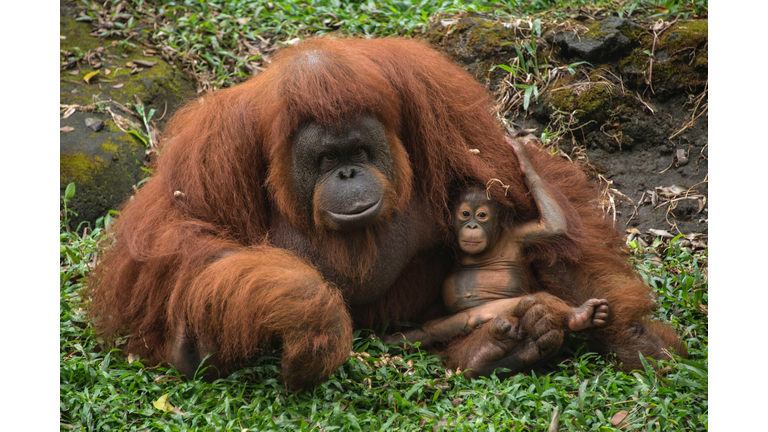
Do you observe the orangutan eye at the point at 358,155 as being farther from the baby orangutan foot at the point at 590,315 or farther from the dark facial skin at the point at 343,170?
the baby orangutan foot at the point at 590,315

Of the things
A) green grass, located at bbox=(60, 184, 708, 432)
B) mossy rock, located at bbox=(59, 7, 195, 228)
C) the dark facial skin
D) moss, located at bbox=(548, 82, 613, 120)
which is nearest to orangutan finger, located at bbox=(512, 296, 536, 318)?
green grass, located at bbox=(60, 184, 708, 432)

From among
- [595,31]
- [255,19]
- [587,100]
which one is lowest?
[587,100]

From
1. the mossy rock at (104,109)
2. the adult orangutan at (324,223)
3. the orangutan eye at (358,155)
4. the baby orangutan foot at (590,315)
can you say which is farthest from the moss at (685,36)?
the mossy rock at (104,109)

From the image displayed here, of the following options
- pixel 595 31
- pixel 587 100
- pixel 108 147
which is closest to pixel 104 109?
pixel 108 147

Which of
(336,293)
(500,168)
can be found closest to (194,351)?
(336,293)

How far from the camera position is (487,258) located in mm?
3078

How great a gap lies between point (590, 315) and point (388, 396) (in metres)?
0.82

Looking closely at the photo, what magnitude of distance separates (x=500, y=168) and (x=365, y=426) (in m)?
1.22

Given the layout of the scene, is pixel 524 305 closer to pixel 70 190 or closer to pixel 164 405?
pixel 164 405

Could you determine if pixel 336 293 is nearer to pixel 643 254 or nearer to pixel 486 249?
pixel 486 249

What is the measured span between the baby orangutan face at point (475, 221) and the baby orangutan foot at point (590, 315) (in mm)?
471

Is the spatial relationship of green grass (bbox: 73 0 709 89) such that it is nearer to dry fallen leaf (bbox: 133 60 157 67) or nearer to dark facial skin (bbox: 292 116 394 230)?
dry fallen leaf (bbox: 133 60 157 67)

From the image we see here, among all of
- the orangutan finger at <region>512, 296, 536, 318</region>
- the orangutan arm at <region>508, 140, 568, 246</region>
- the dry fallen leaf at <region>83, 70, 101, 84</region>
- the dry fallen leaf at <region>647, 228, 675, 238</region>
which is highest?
the orangutan arm at <region>508, 140, 568, 246</region>

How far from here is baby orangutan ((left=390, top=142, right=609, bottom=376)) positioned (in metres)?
2.99
